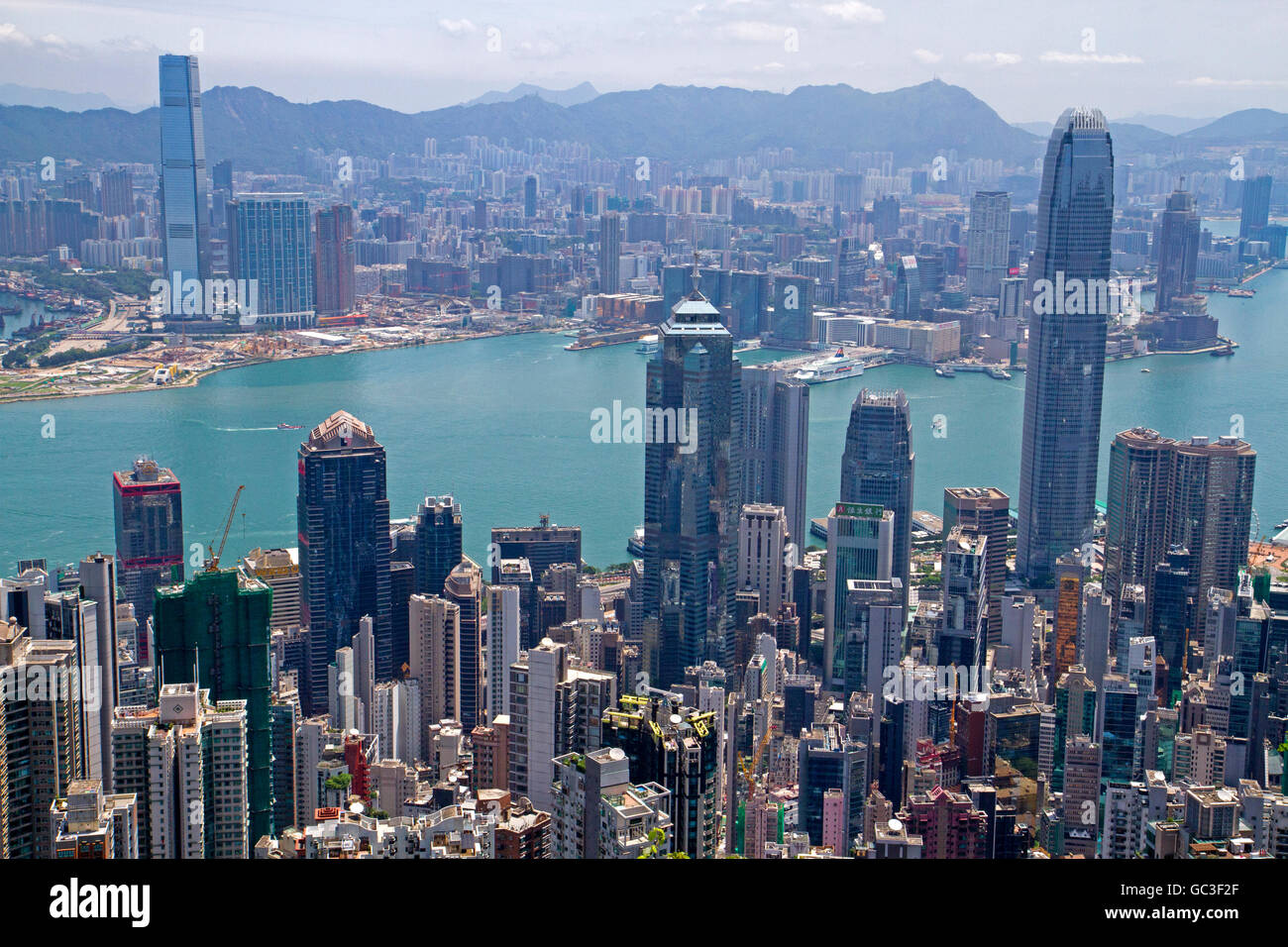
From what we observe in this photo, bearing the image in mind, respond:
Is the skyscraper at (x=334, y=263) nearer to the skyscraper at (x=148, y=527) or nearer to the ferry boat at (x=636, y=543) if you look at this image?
the skyscraper at (x=148, y=527)

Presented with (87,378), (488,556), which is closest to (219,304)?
(87,378)

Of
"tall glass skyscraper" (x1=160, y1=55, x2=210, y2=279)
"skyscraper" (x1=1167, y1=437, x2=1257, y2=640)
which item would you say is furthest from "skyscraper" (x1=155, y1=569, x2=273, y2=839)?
"skyscraper" (x1=1167, y1=437, x2=1257, y2=640)

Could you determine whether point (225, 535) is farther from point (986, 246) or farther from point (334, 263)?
point (986, 246)

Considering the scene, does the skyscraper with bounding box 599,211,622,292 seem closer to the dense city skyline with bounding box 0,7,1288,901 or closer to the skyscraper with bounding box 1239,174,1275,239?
the dense city skyline with bounding box 0,7,1288,901

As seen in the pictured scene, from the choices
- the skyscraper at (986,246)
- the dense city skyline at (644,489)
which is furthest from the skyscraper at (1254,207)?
the skyscraper at (986,246)
